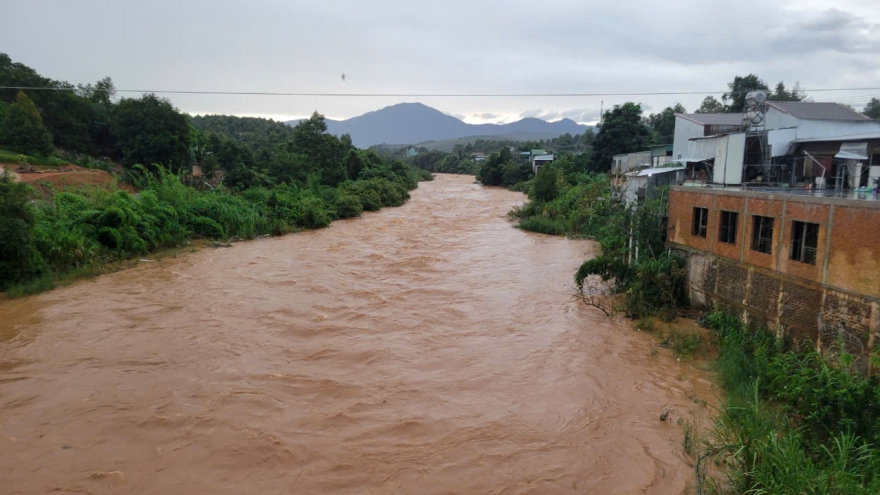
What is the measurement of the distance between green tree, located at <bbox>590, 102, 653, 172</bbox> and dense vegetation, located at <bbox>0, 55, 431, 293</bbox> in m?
14.4

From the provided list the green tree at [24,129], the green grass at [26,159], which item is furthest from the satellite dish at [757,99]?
the green tree at [24,129]

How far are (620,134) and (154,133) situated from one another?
28.6 metres

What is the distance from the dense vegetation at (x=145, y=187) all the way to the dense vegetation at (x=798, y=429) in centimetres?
1385

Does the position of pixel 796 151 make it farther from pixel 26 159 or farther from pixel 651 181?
pixel 26 159

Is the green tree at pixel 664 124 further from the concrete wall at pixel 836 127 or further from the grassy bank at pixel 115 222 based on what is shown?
the grassy bank at pixel 115 222

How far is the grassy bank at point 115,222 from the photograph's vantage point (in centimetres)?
1184

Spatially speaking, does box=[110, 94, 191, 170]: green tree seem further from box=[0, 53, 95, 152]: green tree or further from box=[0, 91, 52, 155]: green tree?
box=[0, 91, 52, 155]: green tree

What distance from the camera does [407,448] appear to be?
21.2 ft

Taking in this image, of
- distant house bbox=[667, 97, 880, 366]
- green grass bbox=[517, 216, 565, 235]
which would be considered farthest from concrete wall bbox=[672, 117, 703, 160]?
distant house bbox=[667, 97, 880, 366]

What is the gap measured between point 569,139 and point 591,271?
235 feet

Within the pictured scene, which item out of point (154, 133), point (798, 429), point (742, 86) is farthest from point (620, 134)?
point (798, 429)

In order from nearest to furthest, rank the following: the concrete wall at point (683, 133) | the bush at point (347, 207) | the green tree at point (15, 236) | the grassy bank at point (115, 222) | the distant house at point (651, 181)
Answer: the green tree at point (15, 236)
the grassy bank at point (115, 222)
the distant house at point (651, 181)
the concrete wall at point (683, 133)
the bush at point (347, 207)

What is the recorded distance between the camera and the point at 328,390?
790cm

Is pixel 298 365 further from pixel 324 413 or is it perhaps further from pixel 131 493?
pixel 131 493
